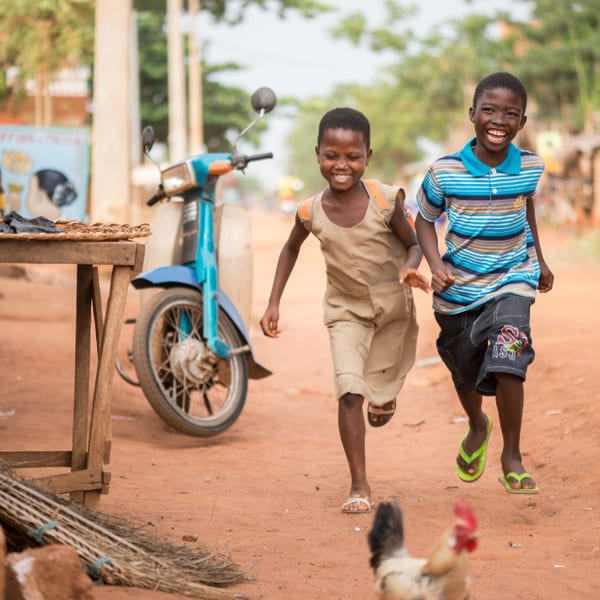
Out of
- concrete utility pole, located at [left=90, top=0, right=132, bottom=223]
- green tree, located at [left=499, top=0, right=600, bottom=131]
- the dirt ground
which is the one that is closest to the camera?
the dirt ground

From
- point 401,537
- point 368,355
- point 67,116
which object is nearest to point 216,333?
point 368,355

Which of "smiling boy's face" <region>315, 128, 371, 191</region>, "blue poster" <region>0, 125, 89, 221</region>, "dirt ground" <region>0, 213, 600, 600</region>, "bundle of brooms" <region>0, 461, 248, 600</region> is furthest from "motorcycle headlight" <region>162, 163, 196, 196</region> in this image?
"blue poster" <region>0, 125, 89, 221</region>

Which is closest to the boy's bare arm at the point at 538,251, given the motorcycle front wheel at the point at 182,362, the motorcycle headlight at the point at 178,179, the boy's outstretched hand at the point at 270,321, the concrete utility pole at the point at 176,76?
the boy's outstretched hand at the point at 270,321

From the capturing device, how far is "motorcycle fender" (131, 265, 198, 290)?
21.2 ft

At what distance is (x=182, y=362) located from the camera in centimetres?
650

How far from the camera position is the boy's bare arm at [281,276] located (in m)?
4.97

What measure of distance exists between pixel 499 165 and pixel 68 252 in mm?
1837

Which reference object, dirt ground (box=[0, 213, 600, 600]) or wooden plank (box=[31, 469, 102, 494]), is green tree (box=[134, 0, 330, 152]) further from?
wooden plank (box=[31, 469, 102, 494])

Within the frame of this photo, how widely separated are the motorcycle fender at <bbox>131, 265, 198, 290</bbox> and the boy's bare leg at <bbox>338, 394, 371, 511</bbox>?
2.03m

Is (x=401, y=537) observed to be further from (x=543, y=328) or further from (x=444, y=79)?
(x=444, y=79)

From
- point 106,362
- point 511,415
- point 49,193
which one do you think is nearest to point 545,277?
point 511,415

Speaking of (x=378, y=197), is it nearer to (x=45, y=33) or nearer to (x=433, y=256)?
(x=433, y=256)

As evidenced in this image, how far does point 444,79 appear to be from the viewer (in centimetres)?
4481

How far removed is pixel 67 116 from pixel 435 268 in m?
32.9
